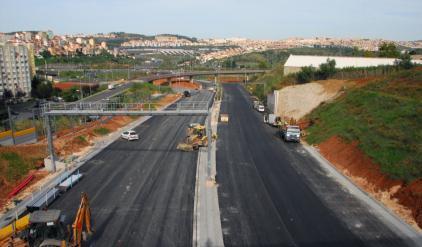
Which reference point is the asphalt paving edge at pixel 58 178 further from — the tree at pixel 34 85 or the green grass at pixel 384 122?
the tree at pixel 34 85

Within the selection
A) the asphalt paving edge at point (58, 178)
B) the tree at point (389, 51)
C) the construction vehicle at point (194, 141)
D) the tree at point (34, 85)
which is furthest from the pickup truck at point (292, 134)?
the tree at point (389, 51)

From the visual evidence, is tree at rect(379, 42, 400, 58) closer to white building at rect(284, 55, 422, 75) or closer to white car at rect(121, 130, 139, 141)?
white building at rect(284, 55, 422, 75)

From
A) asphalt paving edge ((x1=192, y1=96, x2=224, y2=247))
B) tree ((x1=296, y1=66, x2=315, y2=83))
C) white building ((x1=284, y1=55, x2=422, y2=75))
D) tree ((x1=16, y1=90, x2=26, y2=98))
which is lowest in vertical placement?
asphalt paving edge ((x1=192, y1=96, x2=224, y2=247))

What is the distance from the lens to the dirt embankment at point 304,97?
2421 inches

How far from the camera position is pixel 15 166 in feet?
107

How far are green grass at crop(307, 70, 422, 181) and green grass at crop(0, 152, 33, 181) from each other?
103ft

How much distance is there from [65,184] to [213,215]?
12815mm

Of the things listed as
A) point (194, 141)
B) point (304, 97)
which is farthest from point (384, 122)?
point (304, 97)

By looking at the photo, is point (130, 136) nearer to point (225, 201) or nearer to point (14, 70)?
point (225, 201)

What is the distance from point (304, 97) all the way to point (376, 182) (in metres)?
36.9

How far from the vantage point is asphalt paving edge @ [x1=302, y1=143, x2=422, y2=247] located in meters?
21.6

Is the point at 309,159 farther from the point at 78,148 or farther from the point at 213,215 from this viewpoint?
the point at 78,148

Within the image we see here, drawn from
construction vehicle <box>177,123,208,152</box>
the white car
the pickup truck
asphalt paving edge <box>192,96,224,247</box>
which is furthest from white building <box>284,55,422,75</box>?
asphalt paving edge <box>192,96,224,247</box>

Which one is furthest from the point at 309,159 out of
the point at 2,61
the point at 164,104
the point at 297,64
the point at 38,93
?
the point at 2,61
